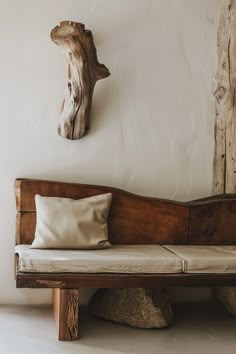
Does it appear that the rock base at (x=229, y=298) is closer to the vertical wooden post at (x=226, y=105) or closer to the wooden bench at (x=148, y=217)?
the wooden bench at (x=148, y=217)

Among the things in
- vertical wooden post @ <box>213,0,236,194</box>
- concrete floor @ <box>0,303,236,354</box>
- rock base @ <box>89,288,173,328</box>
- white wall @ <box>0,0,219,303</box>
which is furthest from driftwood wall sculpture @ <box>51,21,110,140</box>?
concrete floor @ <box>0,303,236,354</box>

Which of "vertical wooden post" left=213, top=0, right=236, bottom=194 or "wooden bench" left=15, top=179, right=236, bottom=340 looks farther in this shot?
"vertical wooden post" left=213, top=0, right=236, bottom=194

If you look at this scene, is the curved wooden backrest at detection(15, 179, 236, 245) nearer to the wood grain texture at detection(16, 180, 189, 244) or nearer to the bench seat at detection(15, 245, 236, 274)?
the wood grain texture at detection(16, 180, 189, 244)

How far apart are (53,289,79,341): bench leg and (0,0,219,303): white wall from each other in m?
0.77

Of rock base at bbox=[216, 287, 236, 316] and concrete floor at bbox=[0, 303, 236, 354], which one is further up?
rock base at bbox=[216, 287, 236, 316]

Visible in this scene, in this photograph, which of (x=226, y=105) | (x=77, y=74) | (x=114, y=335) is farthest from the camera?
(x=226, y=105)

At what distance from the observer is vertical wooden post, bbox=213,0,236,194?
13.7 feet

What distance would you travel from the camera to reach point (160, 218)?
395 centimetres

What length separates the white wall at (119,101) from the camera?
12.9ft

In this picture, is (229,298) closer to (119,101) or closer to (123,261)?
(123,261)

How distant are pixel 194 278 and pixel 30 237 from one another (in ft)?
3.91

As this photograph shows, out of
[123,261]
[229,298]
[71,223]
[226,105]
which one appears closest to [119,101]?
[226,105]

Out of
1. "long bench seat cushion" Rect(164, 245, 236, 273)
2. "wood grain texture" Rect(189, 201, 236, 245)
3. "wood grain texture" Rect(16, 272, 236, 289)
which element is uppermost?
"wood grain texture" Rect(189, 201, 236, 245)

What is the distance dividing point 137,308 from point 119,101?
1.51 m
